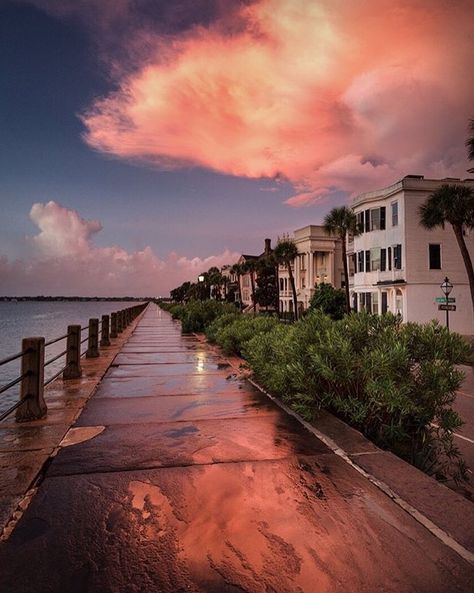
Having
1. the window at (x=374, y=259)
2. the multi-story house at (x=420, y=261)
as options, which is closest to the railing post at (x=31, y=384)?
the multi-story house at (x=420, y=261)

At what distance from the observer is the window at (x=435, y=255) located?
28719 millimetres

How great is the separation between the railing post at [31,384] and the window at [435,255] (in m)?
29.3

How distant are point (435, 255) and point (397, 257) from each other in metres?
2.68

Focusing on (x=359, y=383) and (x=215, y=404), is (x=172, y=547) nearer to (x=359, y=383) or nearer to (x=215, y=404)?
(x=359, y=383)

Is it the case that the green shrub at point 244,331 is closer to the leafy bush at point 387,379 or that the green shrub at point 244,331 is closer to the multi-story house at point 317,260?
the leafy bush at point 387,379

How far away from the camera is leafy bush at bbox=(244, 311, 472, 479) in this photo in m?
4.34

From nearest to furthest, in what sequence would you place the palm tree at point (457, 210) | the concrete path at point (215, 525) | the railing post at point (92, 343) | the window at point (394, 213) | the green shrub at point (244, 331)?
the concrete path at point (215, 525) < the green shrub at point (244, 331) < the railing post at point (92, 343) < the palm tree at point (457, 210) < the window at point (394, 213)

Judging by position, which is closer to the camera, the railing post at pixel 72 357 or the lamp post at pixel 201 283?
the railing post at pixel 72 357

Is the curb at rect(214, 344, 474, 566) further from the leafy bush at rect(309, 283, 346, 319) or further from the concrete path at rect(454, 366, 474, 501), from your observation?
the leafy bush at rect(309, 283, 346, 319)

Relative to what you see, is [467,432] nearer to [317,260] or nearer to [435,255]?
[435,255]

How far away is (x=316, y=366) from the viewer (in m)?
5.08

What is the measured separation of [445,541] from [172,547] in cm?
179

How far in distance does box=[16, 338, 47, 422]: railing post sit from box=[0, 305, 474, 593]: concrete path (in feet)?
2.89

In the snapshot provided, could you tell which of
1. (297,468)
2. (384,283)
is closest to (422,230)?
(384,283)
